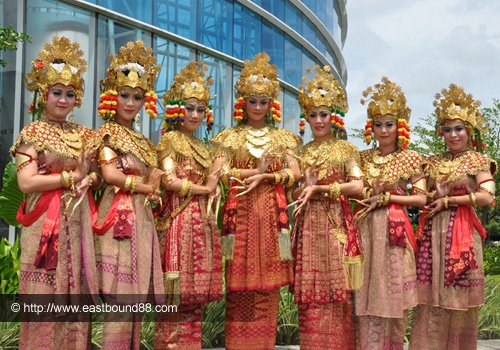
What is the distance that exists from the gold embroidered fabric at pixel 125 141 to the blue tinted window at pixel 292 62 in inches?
498

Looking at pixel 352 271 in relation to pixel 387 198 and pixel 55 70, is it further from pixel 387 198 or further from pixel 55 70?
pixel 55 70

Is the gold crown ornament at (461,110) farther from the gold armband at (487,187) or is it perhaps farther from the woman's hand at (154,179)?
the woman's hand at (154,179)

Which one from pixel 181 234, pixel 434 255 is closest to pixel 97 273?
pixel 181 234

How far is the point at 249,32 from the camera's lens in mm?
15195

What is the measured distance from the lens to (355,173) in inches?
201

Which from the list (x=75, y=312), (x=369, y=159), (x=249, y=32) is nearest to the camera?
(x=75, y=312)

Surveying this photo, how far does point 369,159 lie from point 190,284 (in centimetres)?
202

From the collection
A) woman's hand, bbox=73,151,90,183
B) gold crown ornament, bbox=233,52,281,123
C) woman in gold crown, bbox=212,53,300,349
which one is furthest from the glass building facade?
woman's hand, bbox=73,151,90,183

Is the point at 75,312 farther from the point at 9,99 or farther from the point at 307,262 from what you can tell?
the point at 9,99

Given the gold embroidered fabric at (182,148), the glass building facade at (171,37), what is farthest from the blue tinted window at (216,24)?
the gold embroidered fabric at (182,148)

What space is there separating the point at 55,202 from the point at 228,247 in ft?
4.96

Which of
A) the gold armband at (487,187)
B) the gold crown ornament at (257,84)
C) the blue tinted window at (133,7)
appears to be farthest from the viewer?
the blue tinted window at (133,7)

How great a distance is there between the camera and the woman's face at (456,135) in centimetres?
536

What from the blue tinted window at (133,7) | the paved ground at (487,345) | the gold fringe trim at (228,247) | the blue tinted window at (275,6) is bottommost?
the paved ground at (487,345)
